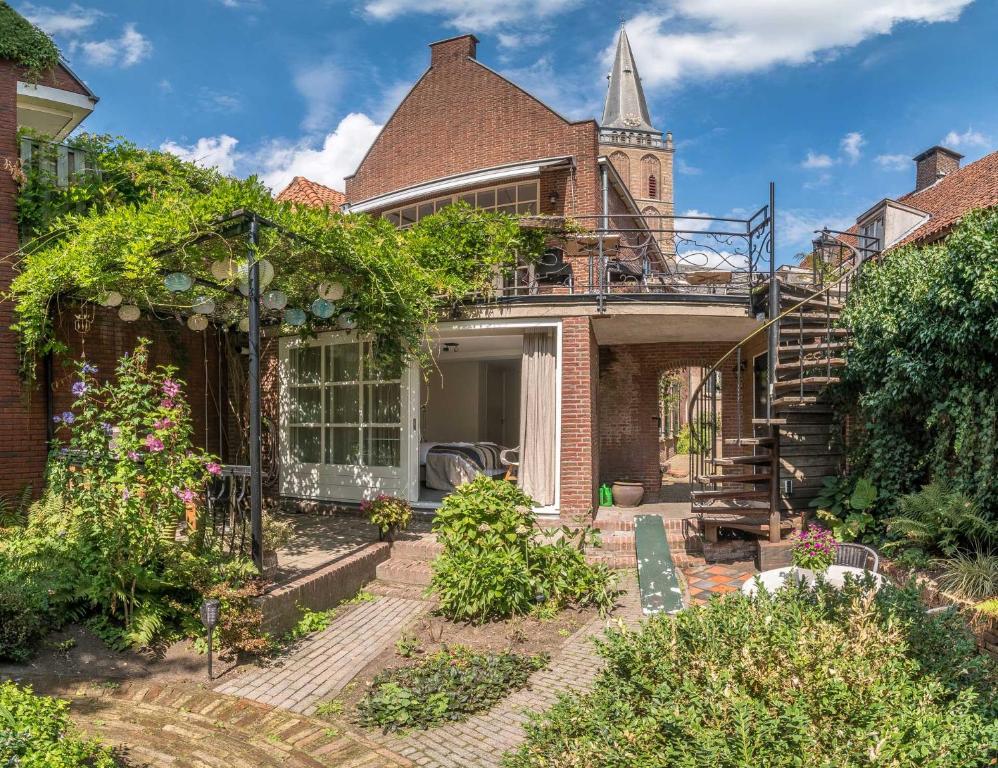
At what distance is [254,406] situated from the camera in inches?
203

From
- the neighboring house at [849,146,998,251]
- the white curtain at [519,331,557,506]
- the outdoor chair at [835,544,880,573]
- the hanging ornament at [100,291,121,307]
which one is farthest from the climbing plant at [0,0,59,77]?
the neighboring house at [849,146,998,251]

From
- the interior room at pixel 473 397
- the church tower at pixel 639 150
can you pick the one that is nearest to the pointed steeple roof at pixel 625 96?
the church tower at pixel 639 150

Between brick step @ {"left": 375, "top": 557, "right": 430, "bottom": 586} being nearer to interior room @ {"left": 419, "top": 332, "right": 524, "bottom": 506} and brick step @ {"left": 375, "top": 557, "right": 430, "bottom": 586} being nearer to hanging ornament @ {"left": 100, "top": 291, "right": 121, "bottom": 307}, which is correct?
hanging ornament @ {"left": 100, "top": 291, "right": 121, "bottom": 307}

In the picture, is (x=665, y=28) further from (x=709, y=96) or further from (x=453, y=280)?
(x=709, y=96)

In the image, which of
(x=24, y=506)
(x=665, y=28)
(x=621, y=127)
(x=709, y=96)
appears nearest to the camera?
(x=665, y=28)

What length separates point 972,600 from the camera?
16.0 ft

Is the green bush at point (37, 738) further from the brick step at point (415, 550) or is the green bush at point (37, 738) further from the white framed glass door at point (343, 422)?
the white framed glass door at point (343, 422)

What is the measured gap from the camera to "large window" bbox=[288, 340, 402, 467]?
325 inches

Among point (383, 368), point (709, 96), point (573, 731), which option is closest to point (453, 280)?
point (383, 368)

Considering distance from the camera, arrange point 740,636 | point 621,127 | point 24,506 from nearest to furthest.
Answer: point 740,636 < point 24,506 < point 621,127

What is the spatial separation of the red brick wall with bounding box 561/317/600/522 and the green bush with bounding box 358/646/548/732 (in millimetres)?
3186

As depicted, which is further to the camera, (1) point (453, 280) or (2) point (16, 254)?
(1) point (453, 280)

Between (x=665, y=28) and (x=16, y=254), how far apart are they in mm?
7296

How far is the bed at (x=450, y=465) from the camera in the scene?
29.9 ft
